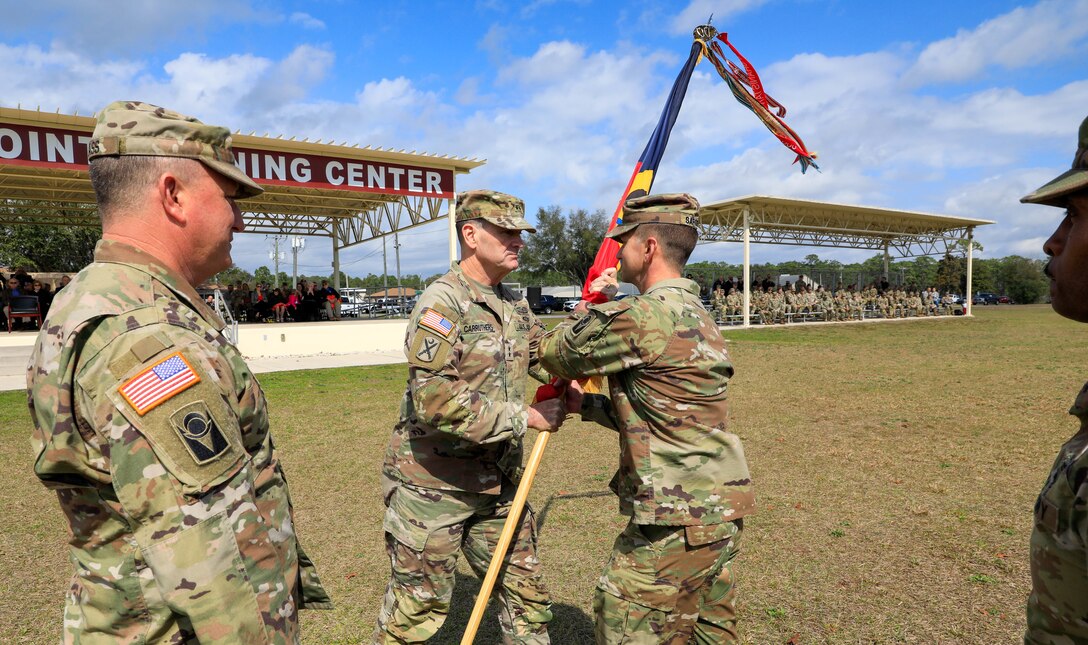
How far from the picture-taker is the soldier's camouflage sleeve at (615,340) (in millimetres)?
2090

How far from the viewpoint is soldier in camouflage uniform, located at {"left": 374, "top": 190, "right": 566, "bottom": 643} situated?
244 centimetres

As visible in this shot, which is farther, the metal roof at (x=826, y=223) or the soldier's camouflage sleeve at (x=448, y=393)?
the metal roof at (x=826, y=223)

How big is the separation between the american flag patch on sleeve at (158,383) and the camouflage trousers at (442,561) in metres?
1.55

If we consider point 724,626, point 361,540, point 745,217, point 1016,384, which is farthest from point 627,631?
point 745,217

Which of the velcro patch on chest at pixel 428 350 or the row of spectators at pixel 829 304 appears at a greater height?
the velcro patch on chest at pixel 428 350

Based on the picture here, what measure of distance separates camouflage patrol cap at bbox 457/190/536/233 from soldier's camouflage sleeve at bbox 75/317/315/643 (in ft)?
5.46

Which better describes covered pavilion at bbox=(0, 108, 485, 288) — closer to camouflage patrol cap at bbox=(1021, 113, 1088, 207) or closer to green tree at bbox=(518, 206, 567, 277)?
camouflage patrol cap at bbox=(1021, 113, 1088, 207)

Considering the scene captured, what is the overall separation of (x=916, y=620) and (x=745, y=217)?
21364mm

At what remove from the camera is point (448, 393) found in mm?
2348

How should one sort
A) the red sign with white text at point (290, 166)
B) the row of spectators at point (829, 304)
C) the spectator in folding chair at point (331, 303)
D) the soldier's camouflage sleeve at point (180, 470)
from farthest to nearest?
the row of spectators at point (829, 304), the spectator in folding chair at point (331, 303), the red sign with white text at point (290, 166), the soldier's camouflage sleeve at point (180, 470)

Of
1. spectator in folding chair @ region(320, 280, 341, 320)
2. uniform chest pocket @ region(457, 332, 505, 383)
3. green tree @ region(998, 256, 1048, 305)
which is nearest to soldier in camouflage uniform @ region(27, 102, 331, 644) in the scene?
uniform chest pocket @ region(457, 332, 505, 383)

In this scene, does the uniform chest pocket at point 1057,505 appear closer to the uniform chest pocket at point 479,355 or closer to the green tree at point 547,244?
the uniform chest pocket at point 479,355

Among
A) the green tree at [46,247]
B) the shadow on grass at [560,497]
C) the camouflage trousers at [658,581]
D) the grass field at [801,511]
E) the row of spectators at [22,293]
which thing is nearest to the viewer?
the camouflage trousers at [658,581]

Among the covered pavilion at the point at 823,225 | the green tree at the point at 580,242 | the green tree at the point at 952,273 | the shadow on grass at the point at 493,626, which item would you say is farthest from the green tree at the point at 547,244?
the shadow on grass at the point at 493,626
